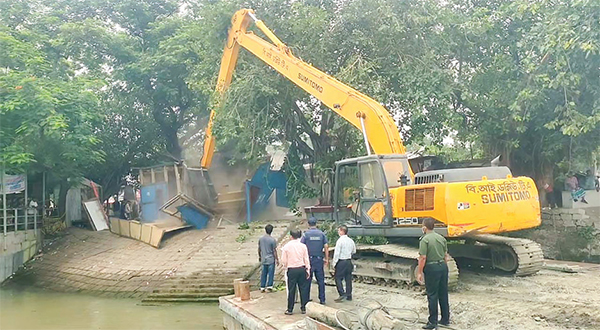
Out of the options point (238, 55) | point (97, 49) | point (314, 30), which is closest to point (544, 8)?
point (314, 30)

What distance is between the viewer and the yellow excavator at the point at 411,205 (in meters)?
9.05

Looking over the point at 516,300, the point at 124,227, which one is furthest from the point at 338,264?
the point at 124,227

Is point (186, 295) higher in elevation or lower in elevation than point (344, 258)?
lower

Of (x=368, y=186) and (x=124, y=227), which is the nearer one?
(x=368, y=186)

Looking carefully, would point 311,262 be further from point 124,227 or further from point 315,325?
point 124,227

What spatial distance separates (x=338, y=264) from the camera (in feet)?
29.9

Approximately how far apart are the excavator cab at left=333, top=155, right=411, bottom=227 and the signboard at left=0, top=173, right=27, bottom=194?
534 inches

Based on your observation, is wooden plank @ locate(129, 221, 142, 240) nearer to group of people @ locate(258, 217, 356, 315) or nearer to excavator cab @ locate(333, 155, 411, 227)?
excavator cab @ locate(333, 155, 411, 227)

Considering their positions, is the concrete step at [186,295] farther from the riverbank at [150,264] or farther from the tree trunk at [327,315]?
the tree trunk at [327,315]

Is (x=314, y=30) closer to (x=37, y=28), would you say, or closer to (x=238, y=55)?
(x=238, y=55)

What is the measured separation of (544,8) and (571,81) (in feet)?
7.74

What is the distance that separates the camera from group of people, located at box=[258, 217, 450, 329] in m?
7.15

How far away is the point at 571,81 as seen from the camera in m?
13.5

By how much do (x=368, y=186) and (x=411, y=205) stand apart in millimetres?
1043
